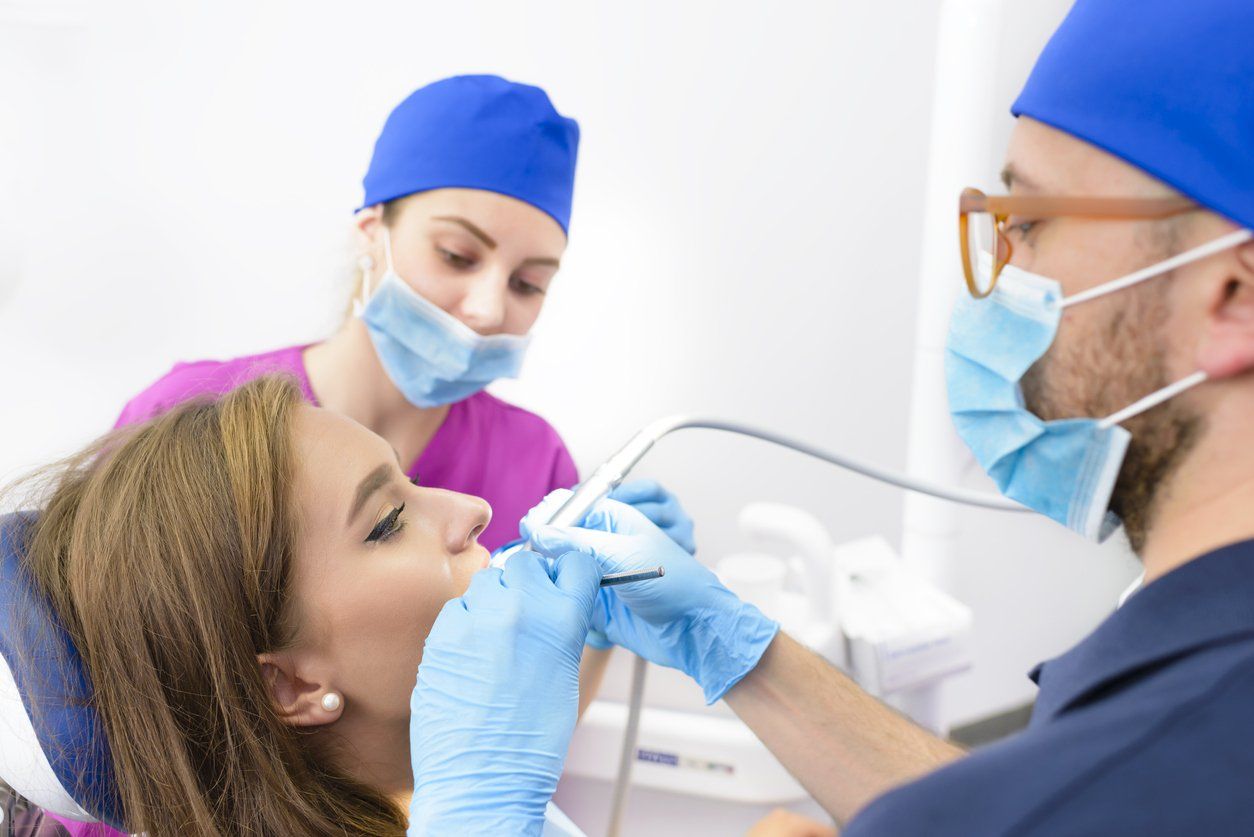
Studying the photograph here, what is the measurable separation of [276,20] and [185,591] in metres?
1.33

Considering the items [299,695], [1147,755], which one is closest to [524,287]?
[299,695]

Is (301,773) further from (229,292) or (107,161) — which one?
(107,161)

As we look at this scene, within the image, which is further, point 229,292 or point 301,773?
point 229,292

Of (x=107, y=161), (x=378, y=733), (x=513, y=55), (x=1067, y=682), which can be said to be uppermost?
(x=513, y=55)

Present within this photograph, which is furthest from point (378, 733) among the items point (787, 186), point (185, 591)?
point (787, 186)

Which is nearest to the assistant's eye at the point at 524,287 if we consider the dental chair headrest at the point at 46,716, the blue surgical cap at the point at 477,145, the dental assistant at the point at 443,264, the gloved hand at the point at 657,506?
the dental assistant at the point at 443,264

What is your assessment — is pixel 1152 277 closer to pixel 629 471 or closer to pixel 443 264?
pixel 629 471

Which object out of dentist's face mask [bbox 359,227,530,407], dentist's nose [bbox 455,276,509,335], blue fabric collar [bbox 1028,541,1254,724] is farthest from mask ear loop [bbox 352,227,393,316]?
blue fabric collar [bbox 1028,541,1254,724]

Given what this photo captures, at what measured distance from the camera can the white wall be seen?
5.55 feet

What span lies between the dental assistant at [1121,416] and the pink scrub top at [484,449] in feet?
2.05

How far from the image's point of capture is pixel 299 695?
0.99 meters

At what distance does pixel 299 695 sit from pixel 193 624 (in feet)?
0.48

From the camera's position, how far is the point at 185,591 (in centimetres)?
92

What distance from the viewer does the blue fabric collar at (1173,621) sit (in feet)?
2.29
